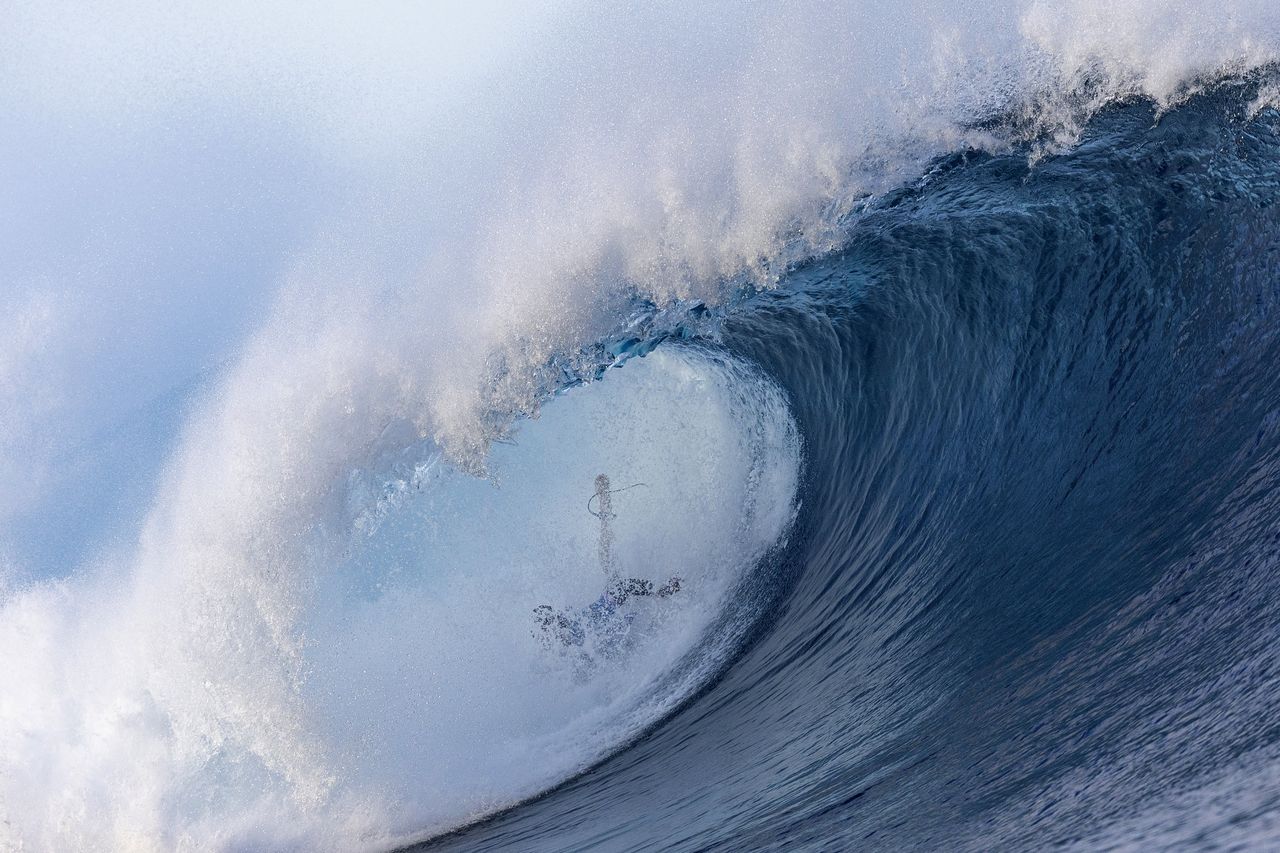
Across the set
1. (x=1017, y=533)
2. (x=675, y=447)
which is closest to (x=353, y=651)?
(x=675, y=447)

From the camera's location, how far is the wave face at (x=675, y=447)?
239 inches

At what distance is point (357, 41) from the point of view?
9.20 m

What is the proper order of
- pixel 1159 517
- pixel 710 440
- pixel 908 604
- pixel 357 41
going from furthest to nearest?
pixel 357 41 < pixel 710 440 < pixel 908 604 < pixel 1159 517

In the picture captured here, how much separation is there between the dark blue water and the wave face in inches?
1.4

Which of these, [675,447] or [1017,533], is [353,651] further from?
[1017,533]

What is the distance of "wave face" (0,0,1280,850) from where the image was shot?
607 cm

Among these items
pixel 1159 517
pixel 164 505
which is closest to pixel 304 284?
pixel 164 505

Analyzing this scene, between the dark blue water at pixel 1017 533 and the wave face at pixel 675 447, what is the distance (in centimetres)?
4

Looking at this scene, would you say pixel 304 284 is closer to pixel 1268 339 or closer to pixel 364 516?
pixel 364 516

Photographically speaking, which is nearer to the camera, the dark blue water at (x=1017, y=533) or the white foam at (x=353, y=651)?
the dark blue water at (x=1017, y=533)

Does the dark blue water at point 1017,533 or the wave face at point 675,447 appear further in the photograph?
the wave face at point 675,447

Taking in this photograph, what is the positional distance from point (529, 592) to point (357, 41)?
7.01 metres

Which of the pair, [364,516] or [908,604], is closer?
[908,604]

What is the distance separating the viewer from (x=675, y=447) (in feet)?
23.8
